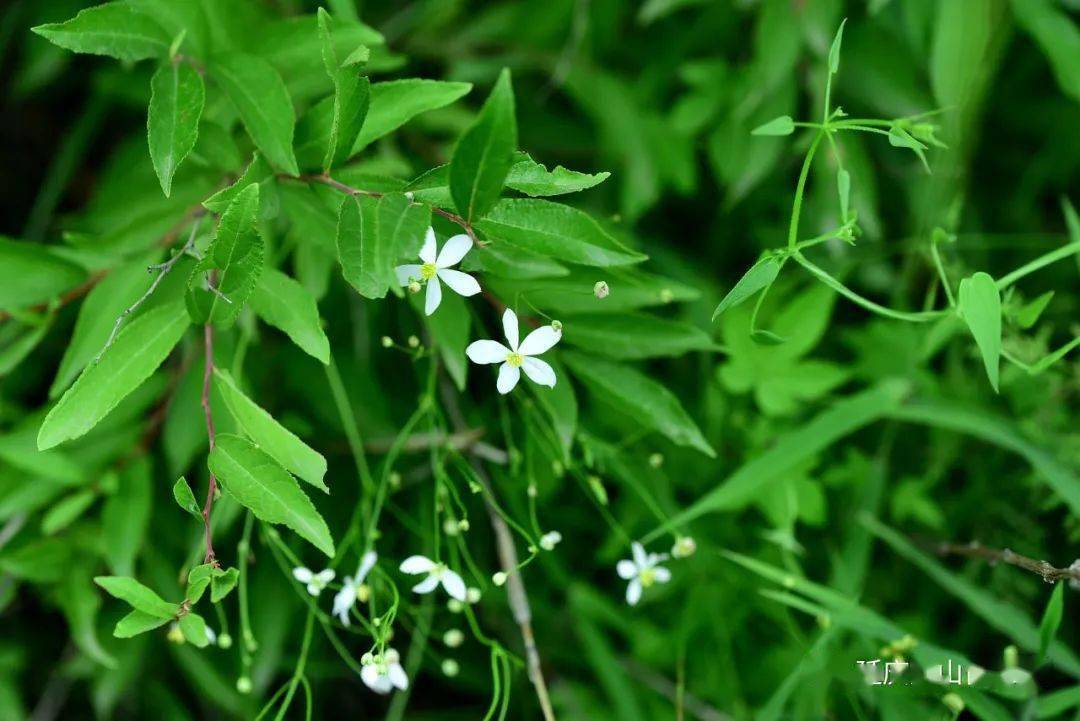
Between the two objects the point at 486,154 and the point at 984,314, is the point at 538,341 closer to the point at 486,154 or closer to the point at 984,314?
the point at 486,154

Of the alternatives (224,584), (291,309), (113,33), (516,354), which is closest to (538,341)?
(516,354)

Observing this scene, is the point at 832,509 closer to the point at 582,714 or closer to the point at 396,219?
the point at 582,714

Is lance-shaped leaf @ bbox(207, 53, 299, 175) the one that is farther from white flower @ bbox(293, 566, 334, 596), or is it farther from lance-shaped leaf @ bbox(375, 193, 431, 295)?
white flower @ bbox(293, 566, 334, 596)

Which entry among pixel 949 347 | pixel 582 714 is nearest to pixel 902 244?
pixel 949 347

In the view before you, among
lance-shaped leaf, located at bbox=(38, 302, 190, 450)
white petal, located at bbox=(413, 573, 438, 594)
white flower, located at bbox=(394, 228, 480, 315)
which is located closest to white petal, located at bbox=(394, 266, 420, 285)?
white flower, located at bbox=(394, 228, 480, 315)

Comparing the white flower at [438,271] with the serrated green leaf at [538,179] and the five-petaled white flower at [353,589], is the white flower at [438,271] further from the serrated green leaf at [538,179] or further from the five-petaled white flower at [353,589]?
the five-petaled white flower at [353,589]

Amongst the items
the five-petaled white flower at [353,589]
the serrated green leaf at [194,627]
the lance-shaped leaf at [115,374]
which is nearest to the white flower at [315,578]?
the five-petaled white flower at [353,589]

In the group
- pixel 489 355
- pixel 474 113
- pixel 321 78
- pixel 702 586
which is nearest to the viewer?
pixel 489 355
